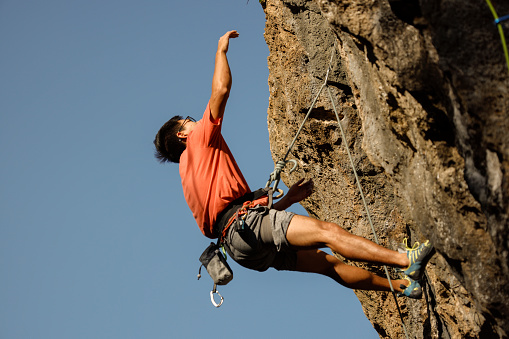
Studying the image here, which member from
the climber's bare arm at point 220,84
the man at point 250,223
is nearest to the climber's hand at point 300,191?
the man at point 250,223

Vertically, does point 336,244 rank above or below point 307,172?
below

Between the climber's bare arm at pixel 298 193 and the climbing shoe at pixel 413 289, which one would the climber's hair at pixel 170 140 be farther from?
the climbing shoe at pixel 413 289

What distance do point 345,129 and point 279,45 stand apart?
1.33 meters

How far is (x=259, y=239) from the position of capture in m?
4.83

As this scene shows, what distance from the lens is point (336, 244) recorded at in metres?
4.47

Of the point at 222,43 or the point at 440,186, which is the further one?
the point at 222,43

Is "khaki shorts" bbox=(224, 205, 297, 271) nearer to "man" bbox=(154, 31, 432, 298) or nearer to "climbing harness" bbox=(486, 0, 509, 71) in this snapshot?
"man" bbox=(154, 31, 432, 298)

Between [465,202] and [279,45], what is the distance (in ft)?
11.2

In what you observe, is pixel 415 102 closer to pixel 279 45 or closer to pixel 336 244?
pixel 336 244

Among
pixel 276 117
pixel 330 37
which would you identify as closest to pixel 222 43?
pixel 330 37

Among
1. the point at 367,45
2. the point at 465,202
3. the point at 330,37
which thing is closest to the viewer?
the point at 465,202

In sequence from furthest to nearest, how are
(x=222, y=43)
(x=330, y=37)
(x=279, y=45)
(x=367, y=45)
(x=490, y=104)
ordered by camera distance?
(x=279, y=45) < (x=330, y=37) < (x=222, y=43) < (x=367, y=45) < (x=490, y=104)


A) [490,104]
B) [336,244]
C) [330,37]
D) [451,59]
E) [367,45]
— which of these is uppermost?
[330,37]

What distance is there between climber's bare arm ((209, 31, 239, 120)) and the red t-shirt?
96mm
